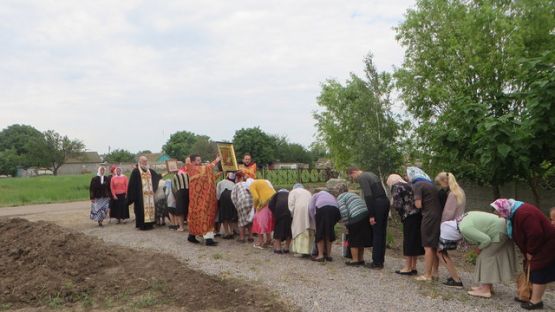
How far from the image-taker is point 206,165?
32.5ft

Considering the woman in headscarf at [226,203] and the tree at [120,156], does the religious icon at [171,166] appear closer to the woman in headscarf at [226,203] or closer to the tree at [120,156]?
the woman in headscarf at [226,203]

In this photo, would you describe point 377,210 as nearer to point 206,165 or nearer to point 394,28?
point 206,165

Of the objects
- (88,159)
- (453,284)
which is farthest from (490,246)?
(88,159)

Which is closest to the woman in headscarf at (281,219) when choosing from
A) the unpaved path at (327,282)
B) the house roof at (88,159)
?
the unpaved path at (327,282)

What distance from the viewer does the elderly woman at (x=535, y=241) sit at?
5285 millimetres

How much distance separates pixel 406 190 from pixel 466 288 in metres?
1.64

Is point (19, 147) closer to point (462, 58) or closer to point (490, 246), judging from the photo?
point (462, 58)

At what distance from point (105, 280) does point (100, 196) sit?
6654 mm

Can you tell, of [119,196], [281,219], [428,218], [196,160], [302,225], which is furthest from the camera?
[119,196]

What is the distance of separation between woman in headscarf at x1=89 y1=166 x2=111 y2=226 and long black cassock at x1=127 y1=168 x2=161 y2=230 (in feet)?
3.67

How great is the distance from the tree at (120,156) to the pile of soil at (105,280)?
81181 millimetres

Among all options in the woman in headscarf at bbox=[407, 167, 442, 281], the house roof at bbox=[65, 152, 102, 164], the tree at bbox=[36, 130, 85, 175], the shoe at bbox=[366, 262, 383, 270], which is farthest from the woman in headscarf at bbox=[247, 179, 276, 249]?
the house roof at bbox=[65, 152, 102, 164]

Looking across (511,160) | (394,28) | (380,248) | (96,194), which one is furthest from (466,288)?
(394,28)

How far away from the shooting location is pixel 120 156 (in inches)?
3415
